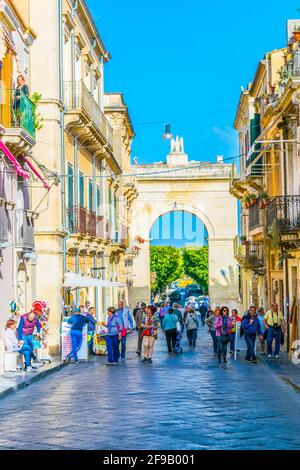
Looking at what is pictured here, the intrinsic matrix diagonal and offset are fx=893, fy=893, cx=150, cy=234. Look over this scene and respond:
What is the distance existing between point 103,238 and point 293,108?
13180mm

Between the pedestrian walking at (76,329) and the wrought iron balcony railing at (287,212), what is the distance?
5.54 m

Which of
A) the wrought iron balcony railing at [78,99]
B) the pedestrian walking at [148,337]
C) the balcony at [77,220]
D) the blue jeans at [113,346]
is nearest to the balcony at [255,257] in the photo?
the balcony at [77,220]

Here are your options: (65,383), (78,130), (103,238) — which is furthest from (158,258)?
(65,383)

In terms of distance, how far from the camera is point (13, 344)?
1825 centimetres

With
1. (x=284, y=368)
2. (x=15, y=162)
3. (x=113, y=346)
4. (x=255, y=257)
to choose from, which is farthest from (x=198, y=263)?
(x=15, y=162)

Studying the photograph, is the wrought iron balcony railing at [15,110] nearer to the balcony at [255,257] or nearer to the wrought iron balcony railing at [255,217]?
the wrought iron balcony railing at [255,217]

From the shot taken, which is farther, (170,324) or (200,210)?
(200,210)

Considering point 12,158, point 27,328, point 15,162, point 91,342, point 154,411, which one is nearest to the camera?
point 154,411

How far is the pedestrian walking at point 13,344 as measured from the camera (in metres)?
18.2

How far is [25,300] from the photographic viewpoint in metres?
22.8

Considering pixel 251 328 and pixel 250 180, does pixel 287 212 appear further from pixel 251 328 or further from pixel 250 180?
pixel 250 180

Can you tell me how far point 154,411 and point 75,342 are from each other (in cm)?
930

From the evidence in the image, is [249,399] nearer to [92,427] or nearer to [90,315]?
[92,427]

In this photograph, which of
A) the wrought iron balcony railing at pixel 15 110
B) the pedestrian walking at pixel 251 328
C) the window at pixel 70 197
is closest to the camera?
the wrought iron balcony railing at pixel 15 110
